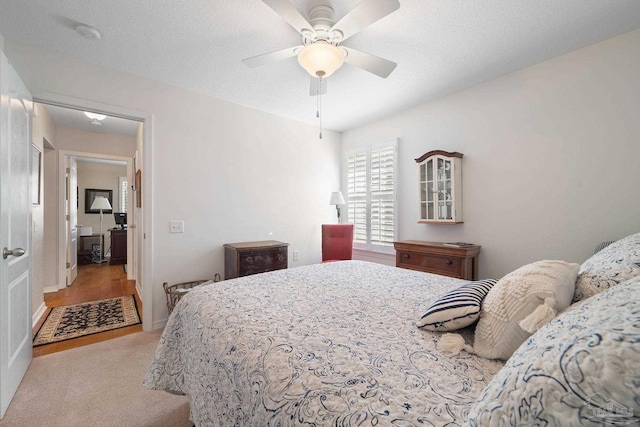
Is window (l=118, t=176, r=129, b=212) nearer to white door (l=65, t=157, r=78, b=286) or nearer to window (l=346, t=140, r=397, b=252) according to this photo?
white door (l=65, t=157, r=78, b=286)

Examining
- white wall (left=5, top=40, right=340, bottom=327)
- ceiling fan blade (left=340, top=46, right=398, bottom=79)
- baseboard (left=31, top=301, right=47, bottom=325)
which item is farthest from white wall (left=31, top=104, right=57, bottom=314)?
ceiling fan blade (left=340, top=46, right=398, bottom=79)

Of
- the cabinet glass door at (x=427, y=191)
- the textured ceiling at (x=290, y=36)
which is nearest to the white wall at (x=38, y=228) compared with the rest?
the textured ceiling at (x=290, y=36)

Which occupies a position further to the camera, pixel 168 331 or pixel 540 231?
pixel 540 231

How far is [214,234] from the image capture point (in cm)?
327

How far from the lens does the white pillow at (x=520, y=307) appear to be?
2.73 feet

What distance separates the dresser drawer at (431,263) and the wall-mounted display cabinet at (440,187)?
17.4 inches

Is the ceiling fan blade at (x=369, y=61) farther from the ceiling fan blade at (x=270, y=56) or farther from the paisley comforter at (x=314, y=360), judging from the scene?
the paisley comforter at (x=314, y=360)

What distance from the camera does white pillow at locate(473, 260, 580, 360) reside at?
833 mm

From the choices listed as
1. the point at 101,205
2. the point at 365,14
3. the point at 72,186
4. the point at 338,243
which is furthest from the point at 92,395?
the point at 101,205

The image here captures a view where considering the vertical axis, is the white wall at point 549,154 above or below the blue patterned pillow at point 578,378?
above

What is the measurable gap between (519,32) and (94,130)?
570 centimetres

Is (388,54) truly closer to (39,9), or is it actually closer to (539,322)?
(539,322)

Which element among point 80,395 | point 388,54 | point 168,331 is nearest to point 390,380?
point 168,331

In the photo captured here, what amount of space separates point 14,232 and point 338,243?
123 inches
